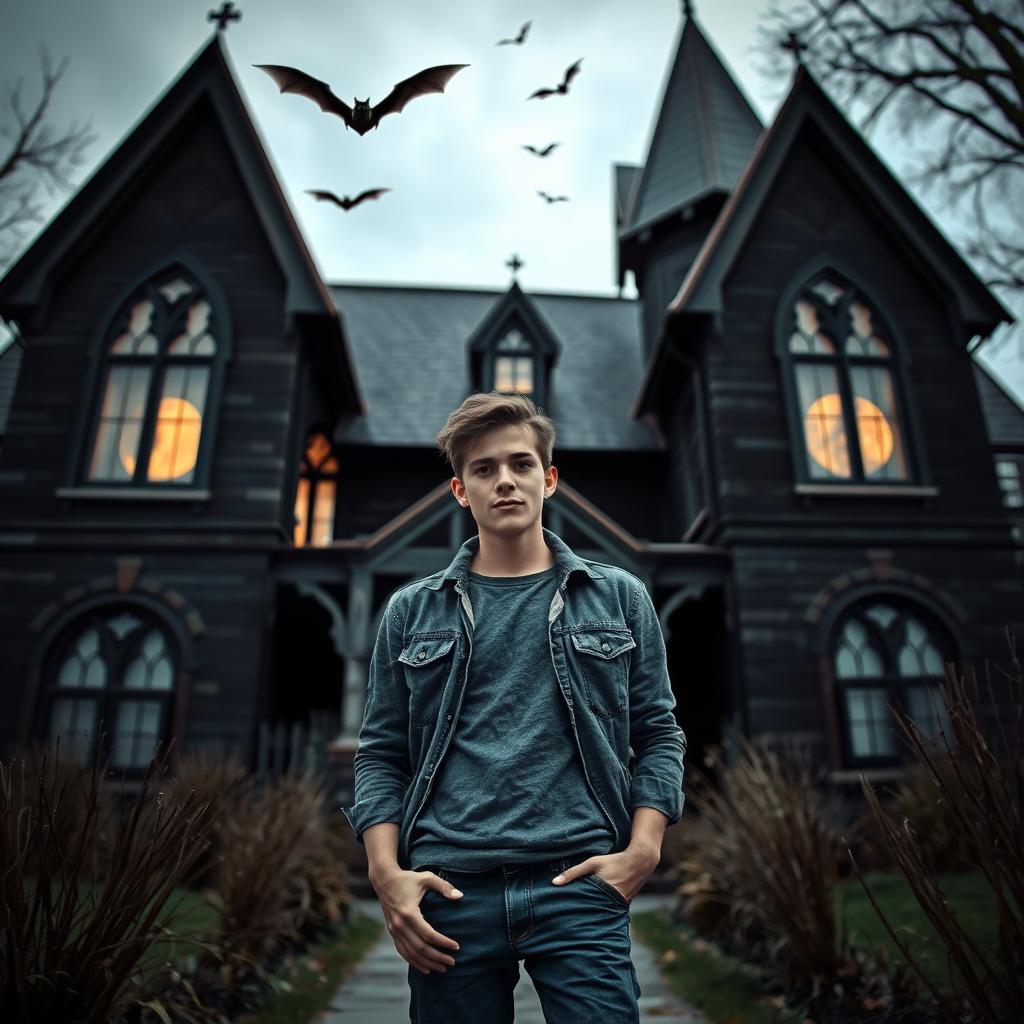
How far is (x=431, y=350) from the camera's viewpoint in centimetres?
1681

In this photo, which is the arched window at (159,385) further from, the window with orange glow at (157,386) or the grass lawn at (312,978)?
the grass lawn at (312,978)

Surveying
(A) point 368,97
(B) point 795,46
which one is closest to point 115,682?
(A) point 368,97

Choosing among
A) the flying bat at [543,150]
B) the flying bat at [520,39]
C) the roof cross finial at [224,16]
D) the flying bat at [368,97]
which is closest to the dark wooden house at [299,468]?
the roof cross finial at [224,16]

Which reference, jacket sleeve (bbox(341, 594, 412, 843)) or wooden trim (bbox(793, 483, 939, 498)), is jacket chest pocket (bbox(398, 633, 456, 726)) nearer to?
jacket sleeve (bbox(341, 594, 412, 843))

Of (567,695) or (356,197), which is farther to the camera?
(356,197)

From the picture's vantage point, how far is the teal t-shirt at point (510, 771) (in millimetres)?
1757

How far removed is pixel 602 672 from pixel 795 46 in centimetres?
1337

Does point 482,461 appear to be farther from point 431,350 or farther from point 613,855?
point 431,350

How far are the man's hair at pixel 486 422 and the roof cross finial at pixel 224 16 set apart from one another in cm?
1251

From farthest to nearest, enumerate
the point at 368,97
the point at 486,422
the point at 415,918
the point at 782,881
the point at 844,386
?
the point at 844,386 < the point at 782,881 < the point at 368,97 < the point at 486,422 < the point at 415,918

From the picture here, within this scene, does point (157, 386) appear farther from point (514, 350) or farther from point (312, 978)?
point (312, 978)

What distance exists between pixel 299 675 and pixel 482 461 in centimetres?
1178

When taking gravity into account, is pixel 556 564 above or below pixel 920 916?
above

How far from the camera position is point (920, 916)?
5.57 metres
